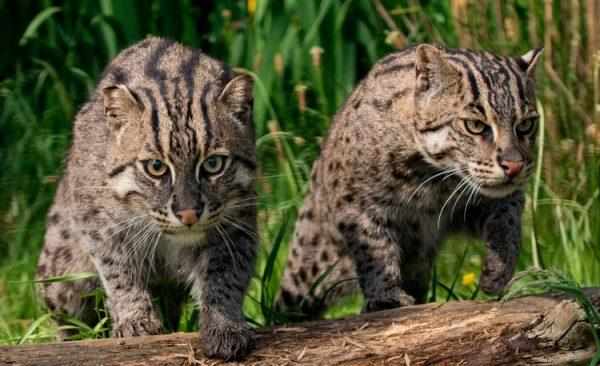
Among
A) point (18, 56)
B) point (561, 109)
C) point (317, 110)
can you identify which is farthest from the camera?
point (18, 56)

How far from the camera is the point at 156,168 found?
5473 mm

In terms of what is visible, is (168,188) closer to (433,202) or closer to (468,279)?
(433,202)

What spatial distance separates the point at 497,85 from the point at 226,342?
76.4 inches

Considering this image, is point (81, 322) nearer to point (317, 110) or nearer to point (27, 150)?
point (27, 150)

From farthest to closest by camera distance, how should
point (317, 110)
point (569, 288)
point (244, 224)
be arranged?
point (317, 110), point (244, 224), point (569, 288)

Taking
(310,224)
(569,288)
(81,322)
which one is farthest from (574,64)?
(81,322)

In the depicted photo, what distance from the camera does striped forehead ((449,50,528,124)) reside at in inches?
238

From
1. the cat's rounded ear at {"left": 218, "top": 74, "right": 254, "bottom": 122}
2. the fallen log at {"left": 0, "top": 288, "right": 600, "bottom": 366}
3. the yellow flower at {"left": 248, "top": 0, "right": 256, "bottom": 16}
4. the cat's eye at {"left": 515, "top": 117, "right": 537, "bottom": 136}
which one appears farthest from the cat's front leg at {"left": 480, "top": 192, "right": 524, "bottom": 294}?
the yellow flower at {"left": 248, "top": 0, "right": 256, "bottom": 16}

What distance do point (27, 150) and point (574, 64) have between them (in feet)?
12.7

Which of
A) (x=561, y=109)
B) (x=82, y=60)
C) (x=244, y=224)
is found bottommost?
(x=244, y=224)

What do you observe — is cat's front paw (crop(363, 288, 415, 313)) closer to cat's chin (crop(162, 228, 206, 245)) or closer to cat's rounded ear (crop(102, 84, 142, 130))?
cat's chin (crop(162, 228, 206, 245))

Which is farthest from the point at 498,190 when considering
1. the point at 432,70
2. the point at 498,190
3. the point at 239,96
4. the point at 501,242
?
the point at 239,96

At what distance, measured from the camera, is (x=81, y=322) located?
6.36 metres

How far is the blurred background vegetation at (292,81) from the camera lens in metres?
7.59
